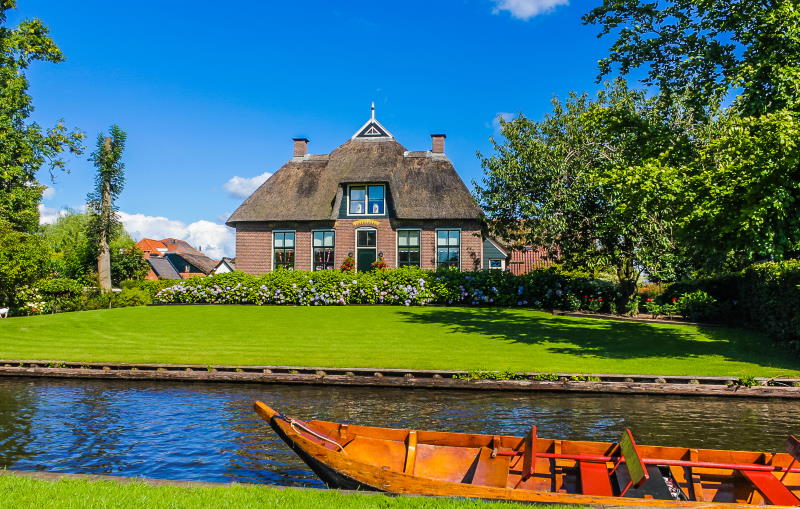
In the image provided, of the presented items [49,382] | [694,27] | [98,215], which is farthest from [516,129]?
[98,215]

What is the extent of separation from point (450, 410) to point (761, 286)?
1541 cm

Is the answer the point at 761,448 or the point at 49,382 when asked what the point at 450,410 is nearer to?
the point at 761,448

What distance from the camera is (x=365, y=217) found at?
36.5 metres

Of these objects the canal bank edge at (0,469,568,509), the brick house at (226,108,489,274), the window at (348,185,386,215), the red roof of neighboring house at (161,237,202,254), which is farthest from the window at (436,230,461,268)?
the red roof of neighboring house at (161,237,202,254)

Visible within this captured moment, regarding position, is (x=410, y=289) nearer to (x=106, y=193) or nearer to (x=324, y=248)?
(x=324, y=248)

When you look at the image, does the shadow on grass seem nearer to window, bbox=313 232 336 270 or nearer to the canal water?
the canal water

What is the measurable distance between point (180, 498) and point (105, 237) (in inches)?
1612

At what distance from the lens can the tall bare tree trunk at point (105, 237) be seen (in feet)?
138

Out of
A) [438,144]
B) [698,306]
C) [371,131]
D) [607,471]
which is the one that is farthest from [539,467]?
[371,131]

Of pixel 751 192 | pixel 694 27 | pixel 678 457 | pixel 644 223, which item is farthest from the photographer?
pixel 644 223

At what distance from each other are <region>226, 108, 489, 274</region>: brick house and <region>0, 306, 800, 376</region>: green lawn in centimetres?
824

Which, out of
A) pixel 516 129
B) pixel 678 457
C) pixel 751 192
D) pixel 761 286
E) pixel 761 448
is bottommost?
pixel 761 448

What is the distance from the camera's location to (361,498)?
21.8 ft

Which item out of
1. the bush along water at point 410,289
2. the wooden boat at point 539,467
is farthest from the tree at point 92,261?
the wooden boat at point 539,467
